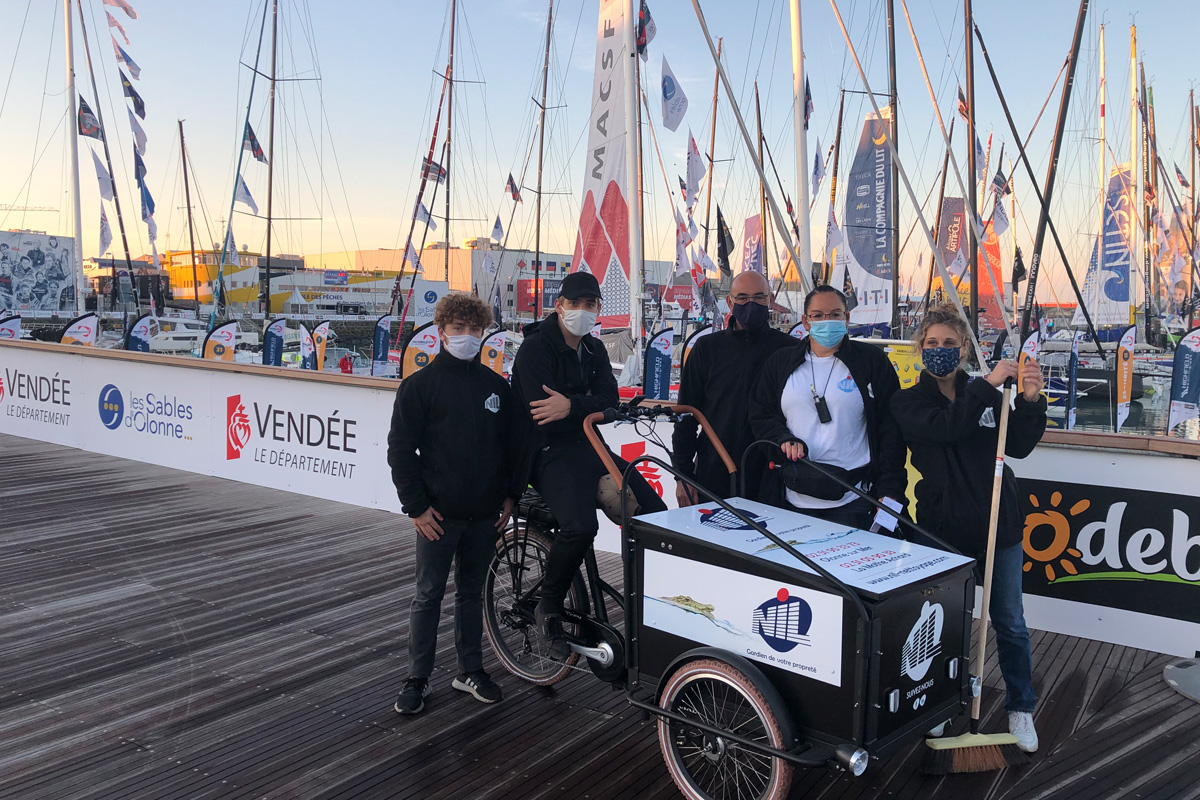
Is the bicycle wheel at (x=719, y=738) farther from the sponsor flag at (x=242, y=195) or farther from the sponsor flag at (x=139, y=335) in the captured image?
the sponsor flag at (x=242, y=195)

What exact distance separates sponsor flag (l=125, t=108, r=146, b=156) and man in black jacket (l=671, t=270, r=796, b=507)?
1888 cm

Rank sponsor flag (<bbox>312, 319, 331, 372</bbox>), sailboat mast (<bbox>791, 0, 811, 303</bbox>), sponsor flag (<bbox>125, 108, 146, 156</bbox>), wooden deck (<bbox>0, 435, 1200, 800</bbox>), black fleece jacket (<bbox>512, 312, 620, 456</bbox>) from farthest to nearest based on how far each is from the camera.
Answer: sponsor flag (<bbox>125, 108, 146, 156</bbox>), sponsor flag (<bbox>312, 319, 331, 372</bbox>), sailboat mast (<bbox>791, 0, 811, 303</bbox>), black fleece jacket (<bbox>512, 312, 620, 456</bbox>), wooden deck (<bbox>0, 435, 1200, 800</bbox>)

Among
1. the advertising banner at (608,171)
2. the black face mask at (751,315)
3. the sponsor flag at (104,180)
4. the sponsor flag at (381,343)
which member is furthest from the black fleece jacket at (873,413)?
the sponsor flag at (104,180)

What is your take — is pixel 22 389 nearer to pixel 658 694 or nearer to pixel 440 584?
pixel 440 584

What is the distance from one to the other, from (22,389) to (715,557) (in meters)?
11.7

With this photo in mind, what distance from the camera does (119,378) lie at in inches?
379

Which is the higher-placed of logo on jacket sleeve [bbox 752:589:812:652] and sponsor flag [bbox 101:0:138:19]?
sponsor flag [bbox 101:0:138:19]

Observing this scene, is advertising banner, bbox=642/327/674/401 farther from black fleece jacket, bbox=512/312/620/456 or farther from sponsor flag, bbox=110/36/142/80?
sponsor flag, bbox=110/36/142/80

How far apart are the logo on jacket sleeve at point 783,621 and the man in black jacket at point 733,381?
101 cm

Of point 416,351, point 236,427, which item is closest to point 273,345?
point 416,351

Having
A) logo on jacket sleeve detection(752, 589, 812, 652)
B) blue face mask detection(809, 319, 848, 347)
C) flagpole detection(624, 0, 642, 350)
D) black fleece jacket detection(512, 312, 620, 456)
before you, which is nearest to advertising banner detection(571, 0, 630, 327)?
flagpole detection(624, 0, 642, 350)

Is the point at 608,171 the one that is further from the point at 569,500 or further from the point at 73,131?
the point at 73,131

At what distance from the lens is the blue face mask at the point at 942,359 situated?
3.11 metres

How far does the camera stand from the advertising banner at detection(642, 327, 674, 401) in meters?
10.8
